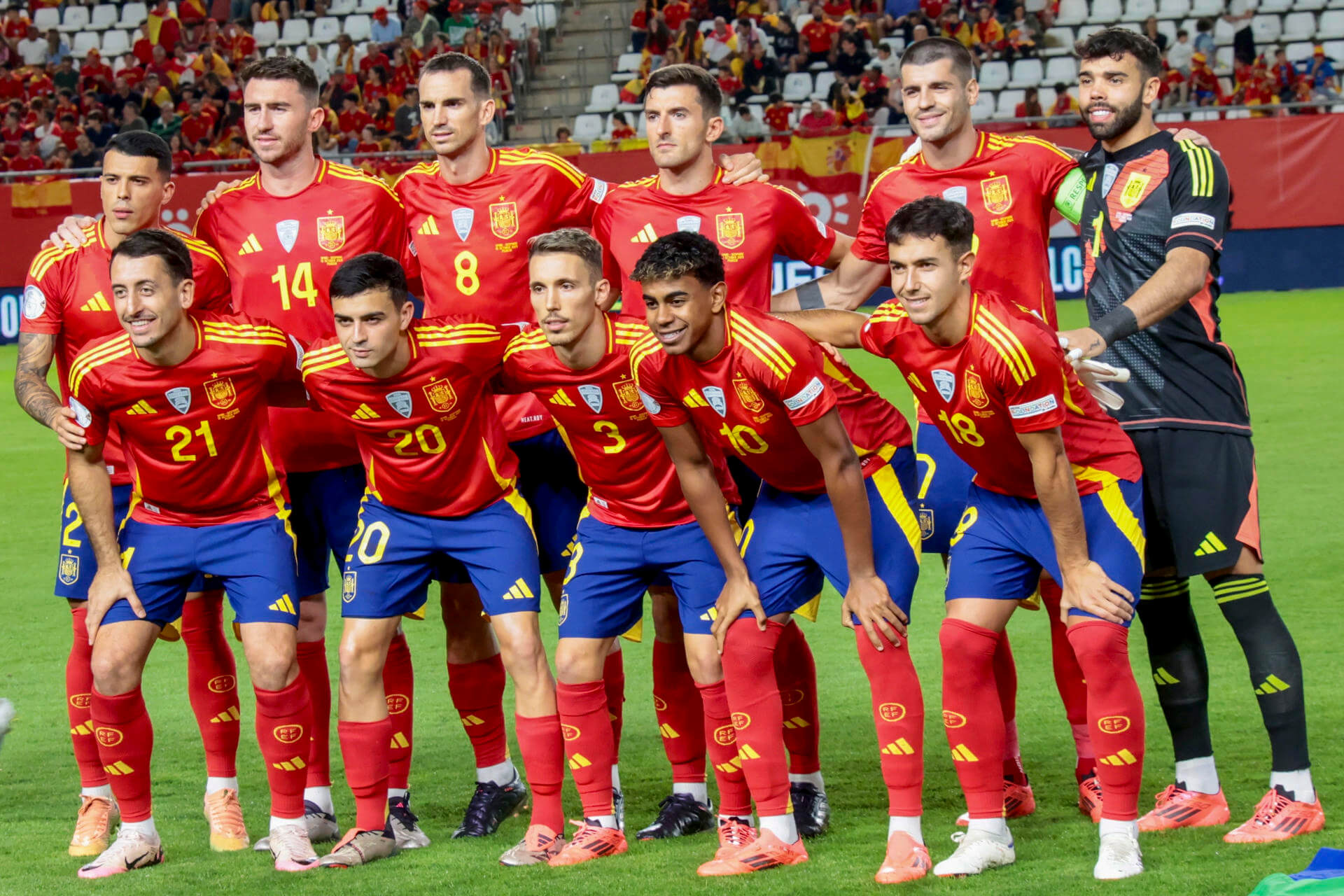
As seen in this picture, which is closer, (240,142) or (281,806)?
(281,806)

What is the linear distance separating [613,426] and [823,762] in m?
1.77

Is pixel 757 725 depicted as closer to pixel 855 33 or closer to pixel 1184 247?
pixel 1184 247

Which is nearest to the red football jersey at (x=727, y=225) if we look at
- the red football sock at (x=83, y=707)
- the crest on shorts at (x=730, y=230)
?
the crest on shorts at (x=730, y=230)

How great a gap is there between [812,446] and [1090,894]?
4.81 feet

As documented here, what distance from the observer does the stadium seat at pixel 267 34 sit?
2480cm

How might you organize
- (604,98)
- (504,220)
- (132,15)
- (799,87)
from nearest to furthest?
1. (504,220)
2. (799,87)
3. (604,98)
4. (132,15)

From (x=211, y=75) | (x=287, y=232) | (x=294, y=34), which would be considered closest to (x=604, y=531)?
(x=287, y=232)

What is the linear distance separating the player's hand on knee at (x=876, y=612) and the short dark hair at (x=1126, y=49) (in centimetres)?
185

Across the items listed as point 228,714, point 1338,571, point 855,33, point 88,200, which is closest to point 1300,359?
point 1338,571

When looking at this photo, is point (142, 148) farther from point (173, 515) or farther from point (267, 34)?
point (267, 34)

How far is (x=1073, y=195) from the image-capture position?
17.8 feet

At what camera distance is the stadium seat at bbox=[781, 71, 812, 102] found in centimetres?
2247

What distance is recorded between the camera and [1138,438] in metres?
5.01

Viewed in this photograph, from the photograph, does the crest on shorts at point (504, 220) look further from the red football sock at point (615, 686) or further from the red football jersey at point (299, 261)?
the red football sock at point (615, 686)
